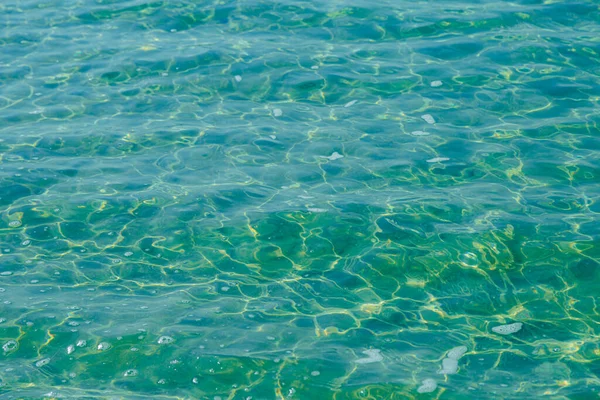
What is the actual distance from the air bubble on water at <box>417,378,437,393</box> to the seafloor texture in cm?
2

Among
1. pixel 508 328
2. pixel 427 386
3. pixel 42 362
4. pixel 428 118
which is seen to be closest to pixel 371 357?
pixel 427 386

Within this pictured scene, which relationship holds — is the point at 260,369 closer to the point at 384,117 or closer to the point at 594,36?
the point at 384,117

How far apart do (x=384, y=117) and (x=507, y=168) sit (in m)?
1.62

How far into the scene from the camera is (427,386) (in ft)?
16.8

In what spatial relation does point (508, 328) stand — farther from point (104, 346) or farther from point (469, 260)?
point (104, 346)

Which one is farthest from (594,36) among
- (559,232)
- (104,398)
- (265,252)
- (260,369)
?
(104,398)

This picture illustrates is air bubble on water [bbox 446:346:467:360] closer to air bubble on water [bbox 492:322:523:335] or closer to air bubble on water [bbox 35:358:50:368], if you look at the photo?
air bubble on water [bbox 492:322:523:335]

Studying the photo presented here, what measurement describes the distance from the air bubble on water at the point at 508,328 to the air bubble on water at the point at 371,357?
3.12ft

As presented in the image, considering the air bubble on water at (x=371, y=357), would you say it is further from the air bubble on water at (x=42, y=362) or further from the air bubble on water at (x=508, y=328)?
the air bubble on water at (x=42, y=362)

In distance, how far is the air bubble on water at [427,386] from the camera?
201 inches

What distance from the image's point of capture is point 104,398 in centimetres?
507

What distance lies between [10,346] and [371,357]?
8.66 feet

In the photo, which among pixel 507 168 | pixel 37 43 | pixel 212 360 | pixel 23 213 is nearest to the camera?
pixel 212 360

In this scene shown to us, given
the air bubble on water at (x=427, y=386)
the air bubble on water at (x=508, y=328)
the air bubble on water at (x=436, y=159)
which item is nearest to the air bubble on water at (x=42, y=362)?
the air bubble on water at (x=427, y=386)
